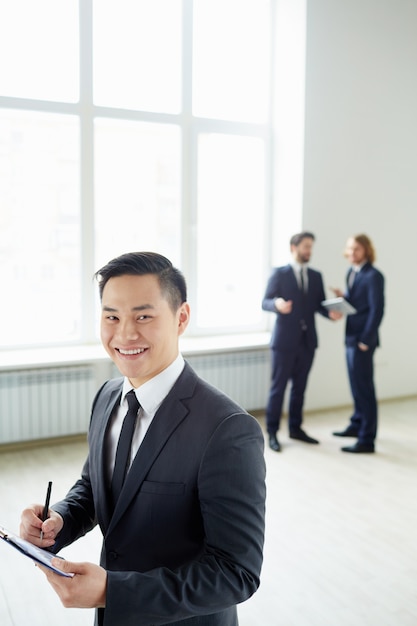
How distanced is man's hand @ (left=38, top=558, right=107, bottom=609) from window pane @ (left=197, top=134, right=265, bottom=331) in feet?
16.6

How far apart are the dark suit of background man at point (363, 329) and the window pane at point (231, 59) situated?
212 cm

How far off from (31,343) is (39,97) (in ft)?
7.11

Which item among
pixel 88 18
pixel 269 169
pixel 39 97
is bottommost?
pixel 269 169

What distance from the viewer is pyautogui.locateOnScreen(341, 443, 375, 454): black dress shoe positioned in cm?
507

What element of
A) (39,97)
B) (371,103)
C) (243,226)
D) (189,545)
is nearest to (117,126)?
(39,97)

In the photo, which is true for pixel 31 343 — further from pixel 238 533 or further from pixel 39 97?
pixel 238 533

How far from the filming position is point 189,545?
4.31 ft

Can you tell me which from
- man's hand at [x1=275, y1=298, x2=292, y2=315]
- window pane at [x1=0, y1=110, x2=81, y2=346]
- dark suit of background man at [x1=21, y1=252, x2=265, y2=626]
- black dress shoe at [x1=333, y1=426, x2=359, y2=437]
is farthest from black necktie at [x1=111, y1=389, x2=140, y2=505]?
black dress shoe at [x1=333, y1=426, x2=359, y2=437]

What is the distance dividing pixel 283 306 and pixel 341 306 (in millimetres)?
Answer: 476

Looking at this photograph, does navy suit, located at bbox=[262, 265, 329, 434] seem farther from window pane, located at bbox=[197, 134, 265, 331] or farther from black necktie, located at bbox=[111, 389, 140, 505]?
black necktie, located at bbox=[111, 389, 140, 505]

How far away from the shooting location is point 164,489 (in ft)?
4.23

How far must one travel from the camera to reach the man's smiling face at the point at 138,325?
4.45 ft

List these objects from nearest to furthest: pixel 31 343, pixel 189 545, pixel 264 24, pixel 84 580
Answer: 1. pixel 84 580
2. pixel 189 545
3. pixel 31 343
4. pixel 264 24

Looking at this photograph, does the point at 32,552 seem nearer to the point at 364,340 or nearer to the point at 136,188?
the point at 364,340
